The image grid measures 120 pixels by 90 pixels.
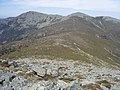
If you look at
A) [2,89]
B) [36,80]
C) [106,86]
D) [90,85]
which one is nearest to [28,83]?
[36,80]

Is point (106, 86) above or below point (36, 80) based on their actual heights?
below

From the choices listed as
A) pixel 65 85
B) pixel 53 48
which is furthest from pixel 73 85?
pixel 53 48

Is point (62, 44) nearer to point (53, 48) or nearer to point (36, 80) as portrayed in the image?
point (53, 48)

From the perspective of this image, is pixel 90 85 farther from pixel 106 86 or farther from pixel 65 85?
pixel 65 85

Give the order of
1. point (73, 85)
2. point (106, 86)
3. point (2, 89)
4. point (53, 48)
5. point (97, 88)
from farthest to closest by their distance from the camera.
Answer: point (53, 48) → point (106, 86) → point (97, 88) → point (73, 85) → point (2, 89)

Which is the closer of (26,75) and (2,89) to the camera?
(2,89)

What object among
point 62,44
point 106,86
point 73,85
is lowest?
point 62,44

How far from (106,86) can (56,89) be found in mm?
13519

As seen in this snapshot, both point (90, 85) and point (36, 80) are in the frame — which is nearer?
A: point (36, 80)

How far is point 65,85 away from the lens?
95.6ft

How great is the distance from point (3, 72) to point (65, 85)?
24.6ft

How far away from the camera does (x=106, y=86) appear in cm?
3856

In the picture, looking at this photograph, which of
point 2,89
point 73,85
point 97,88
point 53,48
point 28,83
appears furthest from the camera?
point 53,48

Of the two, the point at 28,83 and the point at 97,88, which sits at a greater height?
the point at 28,83
